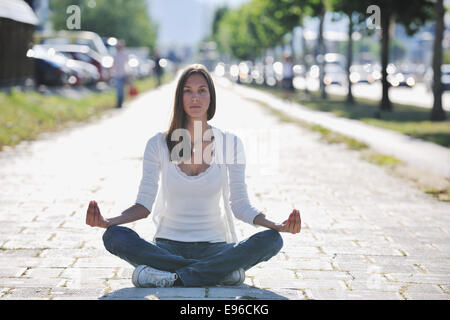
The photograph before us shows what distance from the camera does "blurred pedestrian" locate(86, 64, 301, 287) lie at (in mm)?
4621

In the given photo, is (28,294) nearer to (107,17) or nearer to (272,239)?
(272,239)

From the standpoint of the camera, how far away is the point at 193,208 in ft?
15.5

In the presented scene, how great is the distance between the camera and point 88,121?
1948 cm

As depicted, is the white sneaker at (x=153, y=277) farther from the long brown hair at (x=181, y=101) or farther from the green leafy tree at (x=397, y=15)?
the green leafy tree at (x=397, y=15)

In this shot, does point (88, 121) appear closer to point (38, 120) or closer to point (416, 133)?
point (38, 120)

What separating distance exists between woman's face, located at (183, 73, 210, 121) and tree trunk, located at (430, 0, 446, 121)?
16.3 metres

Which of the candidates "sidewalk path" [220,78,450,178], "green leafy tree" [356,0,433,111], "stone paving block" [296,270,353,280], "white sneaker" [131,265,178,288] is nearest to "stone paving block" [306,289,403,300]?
"stone paving block" [296,270,353,280]

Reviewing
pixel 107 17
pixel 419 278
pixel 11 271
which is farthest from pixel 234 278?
pixel 107 17

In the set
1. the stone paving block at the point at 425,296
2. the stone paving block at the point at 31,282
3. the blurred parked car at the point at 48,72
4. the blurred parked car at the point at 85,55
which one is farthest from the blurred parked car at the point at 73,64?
the stone paving block at the point at 425,296

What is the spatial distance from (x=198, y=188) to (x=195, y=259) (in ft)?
1.41

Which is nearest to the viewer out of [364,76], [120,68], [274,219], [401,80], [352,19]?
[274,219]

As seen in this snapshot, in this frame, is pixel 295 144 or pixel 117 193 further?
pixel 295 144
